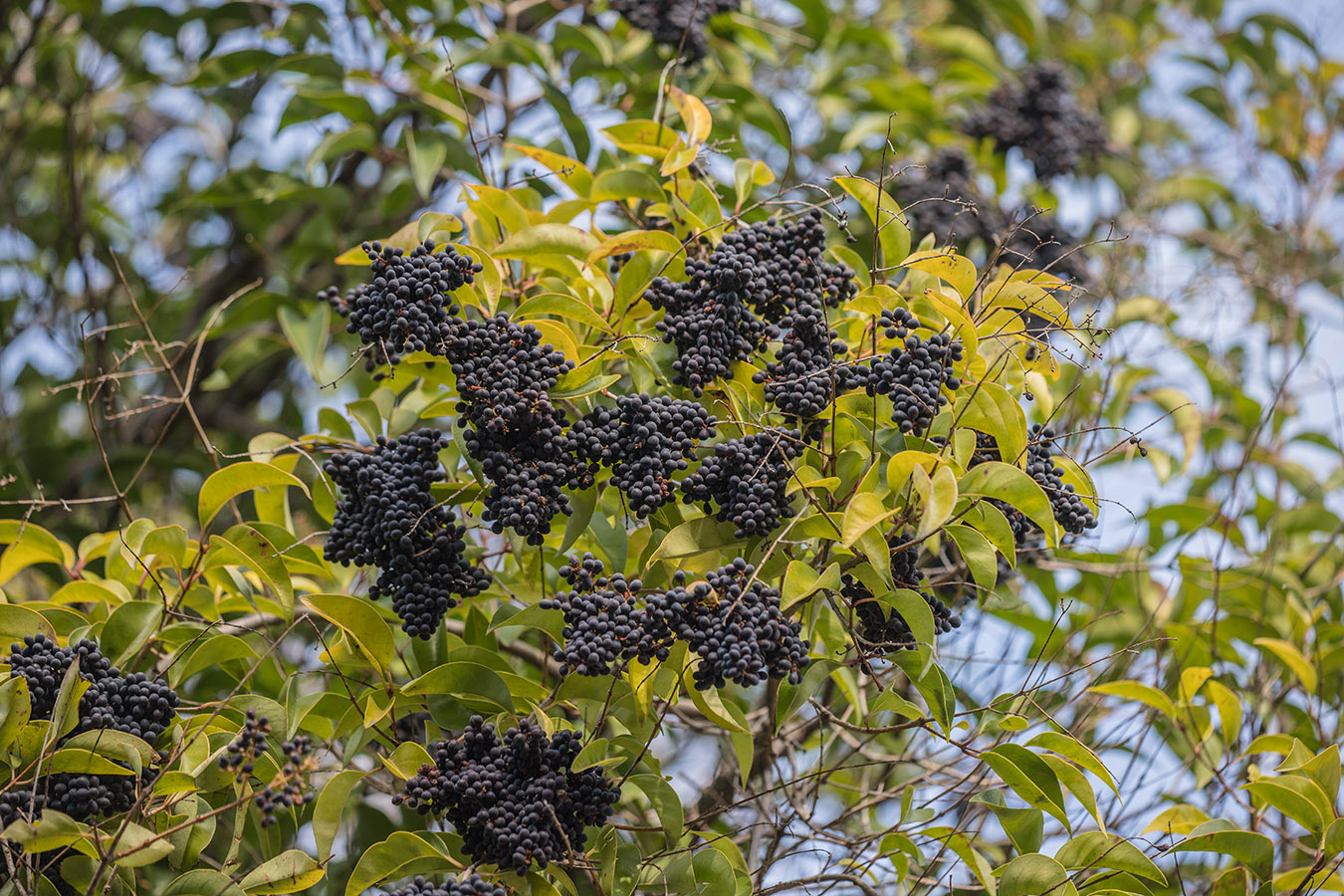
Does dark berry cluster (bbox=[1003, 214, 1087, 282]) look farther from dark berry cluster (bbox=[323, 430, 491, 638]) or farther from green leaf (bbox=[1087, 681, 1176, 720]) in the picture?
dark berry cluster (bbox=[323, 430, 491, 638])

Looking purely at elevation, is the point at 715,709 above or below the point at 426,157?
below

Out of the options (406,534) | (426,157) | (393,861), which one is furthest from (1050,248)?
(393,861)

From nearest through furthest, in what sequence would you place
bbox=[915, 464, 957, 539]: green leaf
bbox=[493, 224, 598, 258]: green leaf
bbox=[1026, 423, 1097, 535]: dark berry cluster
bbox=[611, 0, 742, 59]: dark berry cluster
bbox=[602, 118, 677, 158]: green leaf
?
1. bbox=[915, 464, 957, 539]: green leaf
2. bbox=[1026, 423, 1097, 535]: dark berry cluster
3. bbox=[493, 224, 598, 258]: green leaf
4. bbox=[602, 118, 677, 158]: green leaf
5. bbox=[611, 0, 742, 59]: dark berry cluster

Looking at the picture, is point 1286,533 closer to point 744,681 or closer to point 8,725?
point 744,681

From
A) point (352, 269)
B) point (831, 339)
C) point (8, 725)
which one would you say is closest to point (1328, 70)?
point (831, 339)

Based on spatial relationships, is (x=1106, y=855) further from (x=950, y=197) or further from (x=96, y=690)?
(x=950, y=197)

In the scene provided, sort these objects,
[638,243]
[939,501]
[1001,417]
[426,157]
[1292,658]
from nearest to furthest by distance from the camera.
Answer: [939,501], [1001,417], [638,243], [1292,658], [426,157]

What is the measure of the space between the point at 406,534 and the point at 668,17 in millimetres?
1629

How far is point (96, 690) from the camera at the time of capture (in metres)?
1.77

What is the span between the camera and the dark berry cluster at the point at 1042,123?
3320 mm

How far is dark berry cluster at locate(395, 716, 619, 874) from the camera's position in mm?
1643

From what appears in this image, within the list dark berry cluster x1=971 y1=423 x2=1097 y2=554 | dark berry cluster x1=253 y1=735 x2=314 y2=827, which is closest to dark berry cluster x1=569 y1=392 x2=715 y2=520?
dark berry cluster x1=971 y1=423 x2=1097 y2=554

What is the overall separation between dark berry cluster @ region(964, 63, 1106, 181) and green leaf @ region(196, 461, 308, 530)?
7.82ft

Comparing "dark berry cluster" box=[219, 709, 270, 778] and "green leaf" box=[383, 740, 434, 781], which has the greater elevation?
"green leaf" box=[383, 740, 434, 781]
